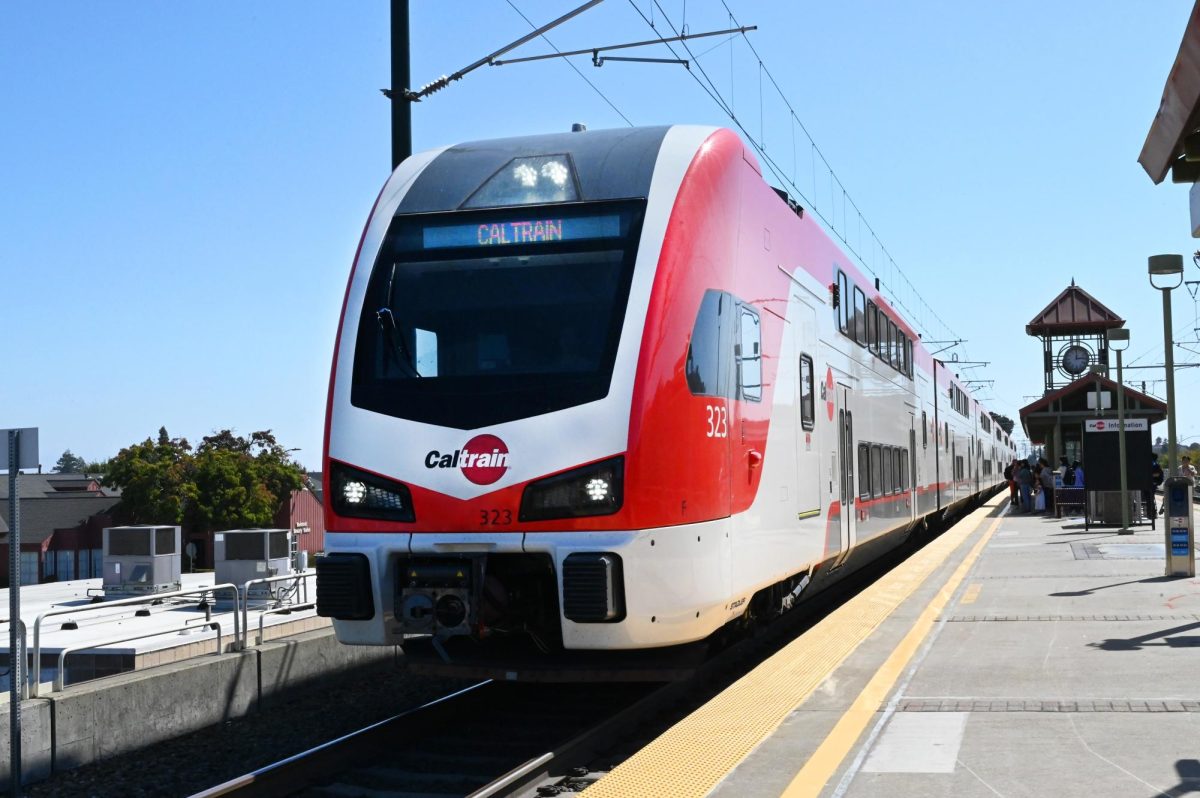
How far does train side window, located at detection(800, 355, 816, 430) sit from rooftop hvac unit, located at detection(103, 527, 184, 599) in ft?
74.6

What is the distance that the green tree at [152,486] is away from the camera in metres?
79.5

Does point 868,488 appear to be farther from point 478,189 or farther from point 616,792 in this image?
point 616,792

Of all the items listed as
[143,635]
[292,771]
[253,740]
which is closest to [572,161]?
[292,771]

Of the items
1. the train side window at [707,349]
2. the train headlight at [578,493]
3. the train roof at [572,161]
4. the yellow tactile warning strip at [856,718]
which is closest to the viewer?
the yellow tactile warning strip at [856,718]

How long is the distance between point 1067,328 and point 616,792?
211 ft

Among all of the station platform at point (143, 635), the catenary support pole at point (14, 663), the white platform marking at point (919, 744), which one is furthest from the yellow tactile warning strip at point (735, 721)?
the catenary support pole at point (14, 663)

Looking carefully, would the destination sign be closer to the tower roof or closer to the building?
the tower roof

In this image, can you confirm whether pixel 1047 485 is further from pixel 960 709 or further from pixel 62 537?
pixel 62 537

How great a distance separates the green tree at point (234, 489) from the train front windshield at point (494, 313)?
75852mm

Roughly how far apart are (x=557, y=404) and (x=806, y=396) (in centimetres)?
374

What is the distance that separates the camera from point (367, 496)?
7527 millimetres

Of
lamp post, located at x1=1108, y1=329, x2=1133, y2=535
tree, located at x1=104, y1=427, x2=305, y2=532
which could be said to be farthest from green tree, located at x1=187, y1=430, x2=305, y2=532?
lamp post, located at x1=1108, y1=329, x2=1133, y2=535

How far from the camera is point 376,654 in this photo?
11.7m

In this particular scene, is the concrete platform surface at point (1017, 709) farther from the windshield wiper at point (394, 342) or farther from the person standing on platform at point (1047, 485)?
the person standing on platform at point (1047, 485)
